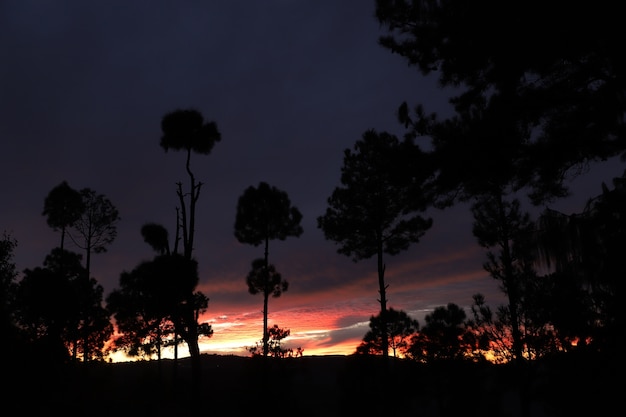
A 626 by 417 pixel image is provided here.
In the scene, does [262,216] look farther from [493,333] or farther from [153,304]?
[493,333]

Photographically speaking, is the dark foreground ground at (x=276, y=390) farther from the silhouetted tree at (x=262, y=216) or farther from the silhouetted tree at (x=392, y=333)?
the silhouetted tree at (x=262, y=216)

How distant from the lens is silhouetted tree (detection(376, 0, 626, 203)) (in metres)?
7.11

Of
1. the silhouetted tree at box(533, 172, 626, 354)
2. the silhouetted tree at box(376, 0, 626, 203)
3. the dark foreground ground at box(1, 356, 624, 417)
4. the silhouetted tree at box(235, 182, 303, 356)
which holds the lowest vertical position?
the dark foreground ground at box(1, 356, 624, 417)

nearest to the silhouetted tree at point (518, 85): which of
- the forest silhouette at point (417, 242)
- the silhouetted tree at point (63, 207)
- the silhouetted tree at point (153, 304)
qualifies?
the forest silhouette at point (417, 242)

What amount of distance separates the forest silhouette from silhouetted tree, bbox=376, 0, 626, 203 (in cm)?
3

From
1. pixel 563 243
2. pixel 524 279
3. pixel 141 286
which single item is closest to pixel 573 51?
pixel 563 243

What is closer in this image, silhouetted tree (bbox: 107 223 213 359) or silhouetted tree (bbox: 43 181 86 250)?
silhouetted tree (bbox: 107 223 213 359)

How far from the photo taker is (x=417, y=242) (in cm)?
2684

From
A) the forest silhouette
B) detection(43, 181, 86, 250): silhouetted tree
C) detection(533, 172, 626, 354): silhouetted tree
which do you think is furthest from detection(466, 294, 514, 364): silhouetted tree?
detection(43, 181, 86, 250): silhouetted tree

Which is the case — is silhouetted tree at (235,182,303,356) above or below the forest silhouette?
above

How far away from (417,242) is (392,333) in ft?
20.8

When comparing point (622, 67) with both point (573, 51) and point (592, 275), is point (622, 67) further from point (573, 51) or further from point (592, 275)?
point (592, 275)

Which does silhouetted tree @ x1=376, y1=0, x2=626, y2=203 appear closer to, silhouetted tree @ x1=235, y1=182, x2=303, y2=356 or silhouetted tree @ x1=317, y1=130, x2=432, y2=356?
silhouetted tree @ x1=317, y1=130, x2=432, y2=356

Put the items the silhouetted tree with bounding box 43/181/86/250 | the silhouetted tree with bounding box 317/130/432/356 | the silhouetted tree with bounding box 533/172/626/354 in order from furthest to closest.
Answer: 1. the silhouetted tree with bounding box 43/181/86/250
2. the silhouetted tree with bounding box 317/130/432/356
3. the silhouetted tree with bounding box 533/172/626/354
